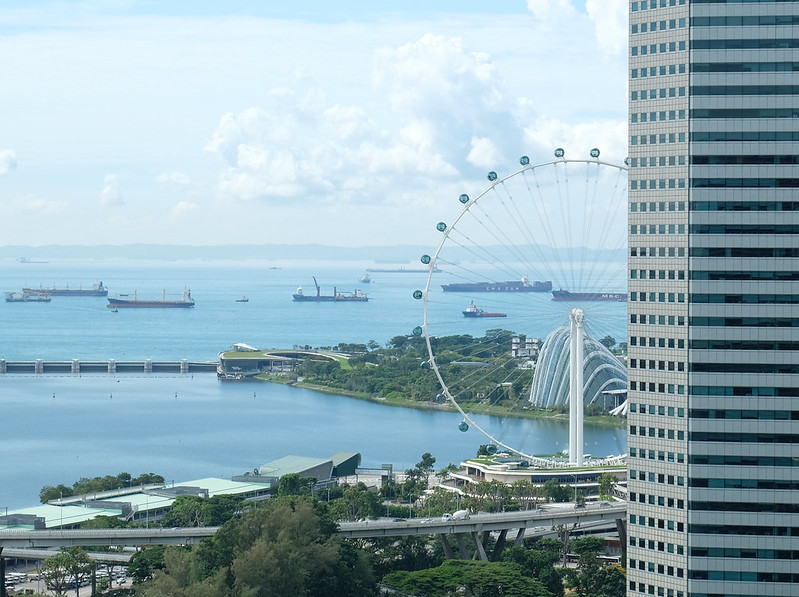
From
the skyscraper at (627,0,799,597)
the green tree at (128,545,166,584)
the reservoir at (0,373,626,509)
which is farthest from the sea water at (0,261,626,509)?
the skyscraper at (627,0,799,597)

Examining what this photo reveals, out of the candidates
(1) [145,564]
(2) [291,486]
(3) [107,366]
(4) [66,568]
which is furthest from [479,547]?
(3) [107,366]

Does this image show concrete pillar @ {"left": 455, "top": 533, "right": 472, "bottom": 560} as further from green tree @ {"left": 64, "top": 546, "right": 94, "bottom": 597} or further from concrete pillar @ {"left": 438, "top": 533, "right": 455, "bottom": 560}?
green tree @ {"left": 64, "top": 546, "right": 94, "bottom": 597}

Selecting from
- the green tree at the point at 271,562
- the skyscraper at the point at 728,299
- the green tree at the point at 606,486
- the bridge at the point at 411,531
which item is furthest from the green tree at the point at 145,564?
the green tree at the point at 606,486

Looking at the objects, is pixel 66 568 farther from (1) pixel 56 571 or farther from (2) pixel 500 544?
(2) pixel 500 544

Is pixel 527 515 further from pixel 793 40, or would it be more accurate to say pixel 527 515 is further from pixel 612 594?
pixel 793 40

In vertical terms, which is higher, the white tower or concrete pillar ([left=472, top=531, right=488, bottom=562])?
the white tower
